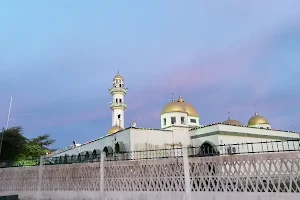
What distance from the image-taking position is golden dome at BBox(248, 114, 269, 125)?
1228 inches

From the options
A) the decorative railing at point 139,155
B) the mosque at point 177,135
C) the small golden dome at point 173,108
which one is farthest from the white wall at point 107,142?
the small golden dome at point 173,108

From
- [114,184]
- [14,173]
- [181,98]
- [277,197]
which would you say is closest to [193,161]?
[277,197]

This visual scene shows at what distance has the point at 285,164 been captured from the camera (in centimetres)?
609

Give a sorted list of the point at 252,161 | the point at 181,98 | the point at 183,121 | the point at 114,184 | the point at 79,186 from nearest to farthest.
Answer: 1. the point at 252,161
2. the point at 114,184
3. the point at 79,186
4. the point at 183,121
5. the point at 181,98

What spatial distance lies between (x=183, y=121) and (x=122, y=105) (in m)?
13.5

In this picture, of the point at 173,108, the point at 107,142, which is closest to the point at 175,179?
the point at 107,142

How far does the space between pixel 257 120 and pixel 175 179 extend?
27482 millimetres

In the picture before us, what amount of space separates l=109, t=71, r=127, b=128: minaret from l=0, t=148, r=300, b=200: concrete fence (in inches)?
982

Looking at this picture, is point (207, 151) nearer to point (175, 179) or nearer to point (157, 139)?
point (175, 179)

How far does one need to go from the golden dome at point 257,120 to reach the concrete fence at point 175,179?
89.0 feet

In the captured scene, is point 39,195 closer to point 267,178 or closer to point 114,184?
point 114,184

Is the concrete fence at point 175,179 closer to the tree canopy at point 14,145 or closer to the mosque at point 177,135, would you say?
the mosque at point 177,135

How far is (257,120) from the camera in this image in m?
31.4

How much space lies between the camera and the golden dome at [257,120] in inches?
1228
